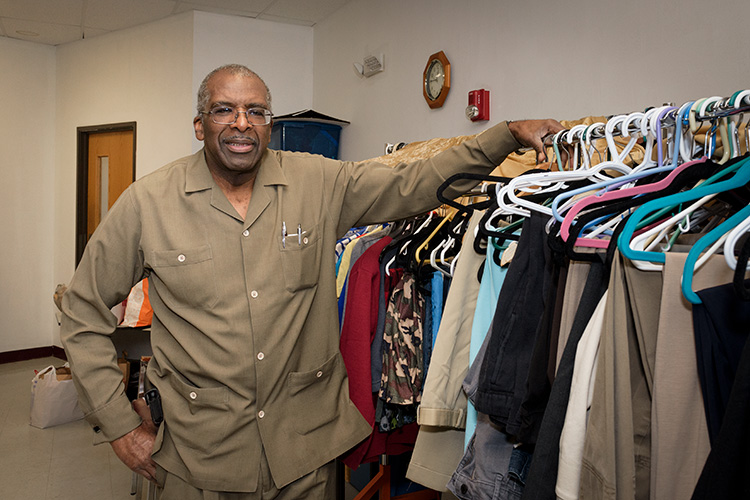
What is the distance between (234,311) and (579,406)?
0.99 meters

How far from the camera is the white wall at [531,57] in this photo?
1998 mm

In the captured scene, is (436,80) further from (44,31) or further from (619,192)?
(44,31)

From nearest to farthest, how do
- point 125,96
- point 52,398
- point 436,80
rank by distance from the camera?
1. point 436,80
2. point 52,398
3. point 125,96

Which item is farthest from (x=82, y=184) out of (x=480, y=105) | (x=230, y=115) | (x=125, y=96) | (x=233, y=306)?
(x=233, y=306)

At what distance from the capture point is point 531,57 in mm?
2740

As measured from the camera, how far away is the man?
1.69 m

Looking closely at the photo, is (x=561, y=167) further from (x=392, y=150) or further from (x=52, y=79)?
(x=52, y=79)

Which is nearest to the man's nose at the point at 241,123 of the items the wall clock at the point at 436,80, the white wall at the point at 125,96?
the wall clock at the point at 436,80

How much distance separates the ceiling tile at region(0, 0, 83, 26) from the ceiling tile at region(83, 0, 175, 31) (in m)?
0.09

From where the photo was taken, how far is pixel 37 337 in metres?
6.17

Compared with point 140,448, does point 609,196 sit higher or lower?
higher

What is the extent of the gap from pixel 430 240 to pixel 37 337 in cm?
563

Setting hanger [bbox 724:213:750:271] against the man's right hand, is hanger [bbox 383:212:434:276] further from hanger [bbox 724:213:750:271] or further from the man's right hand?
hanger [bbox 724:213:750:271]

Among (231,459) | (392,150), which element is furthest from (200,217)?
(392,150)
